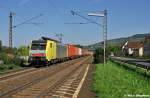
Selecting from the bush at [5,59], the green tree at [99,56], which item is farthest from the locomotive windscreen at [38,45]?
the green tree at [99,56]

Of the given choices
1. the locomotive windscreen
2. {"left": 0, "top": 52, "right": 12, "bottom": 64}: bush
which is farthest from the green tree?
{"left": 0, "top": 52, "right": 12, "bottom": 64}: bush

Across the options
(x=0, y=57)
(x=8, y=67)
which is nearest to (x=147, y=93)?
(x=8, y=67)

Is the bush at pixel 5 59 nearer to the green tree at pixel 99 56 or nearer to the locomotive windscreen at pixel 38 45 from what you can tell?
the locomotive windscreen at pixel 38 45

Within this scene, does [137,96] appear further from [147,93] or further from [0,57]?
[0,57]

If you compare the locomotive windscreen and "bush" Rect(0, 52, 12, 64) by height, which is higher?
the locomotive windscreen

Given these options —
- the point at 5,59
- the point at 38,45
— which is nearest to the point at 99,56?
the point at 38,45

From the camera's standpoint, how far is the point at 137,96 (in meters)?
15.0

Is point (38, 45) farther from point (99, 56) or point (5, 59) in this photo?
point (99, 56)

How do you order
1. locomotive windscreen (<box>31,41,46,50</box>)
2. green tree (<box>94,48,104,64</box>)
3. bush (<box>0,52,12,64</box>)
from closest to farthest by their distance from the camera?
bush (<box>0,52,12,64</box>), locomotive windscreen (<box>31,41,46,50</box>), green tree (<box>94,48,104,64</box>)

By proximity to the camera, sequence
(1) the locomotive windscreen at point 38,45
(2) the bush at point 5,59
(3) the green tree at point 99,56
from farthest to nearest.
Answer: (3) the green tree at point 99,56, (1) the locomotive windscreen at point 38,45, (2) the bush at point 5,59

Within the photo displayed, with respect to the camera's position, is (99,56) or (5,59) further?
(99,56)

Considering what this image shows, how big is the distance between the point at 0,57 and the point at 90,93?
28.6 m

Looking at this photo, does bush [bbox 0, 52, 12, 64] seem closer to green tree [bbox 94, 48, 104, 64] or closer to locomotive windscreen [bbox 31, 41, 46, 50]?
locomotive windscreen [bbox 31, 41, 46, 50]

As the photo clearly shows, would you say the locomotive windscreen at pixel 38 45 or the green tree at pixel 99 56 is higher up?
the locomotive windscreen at pixel 38 45
